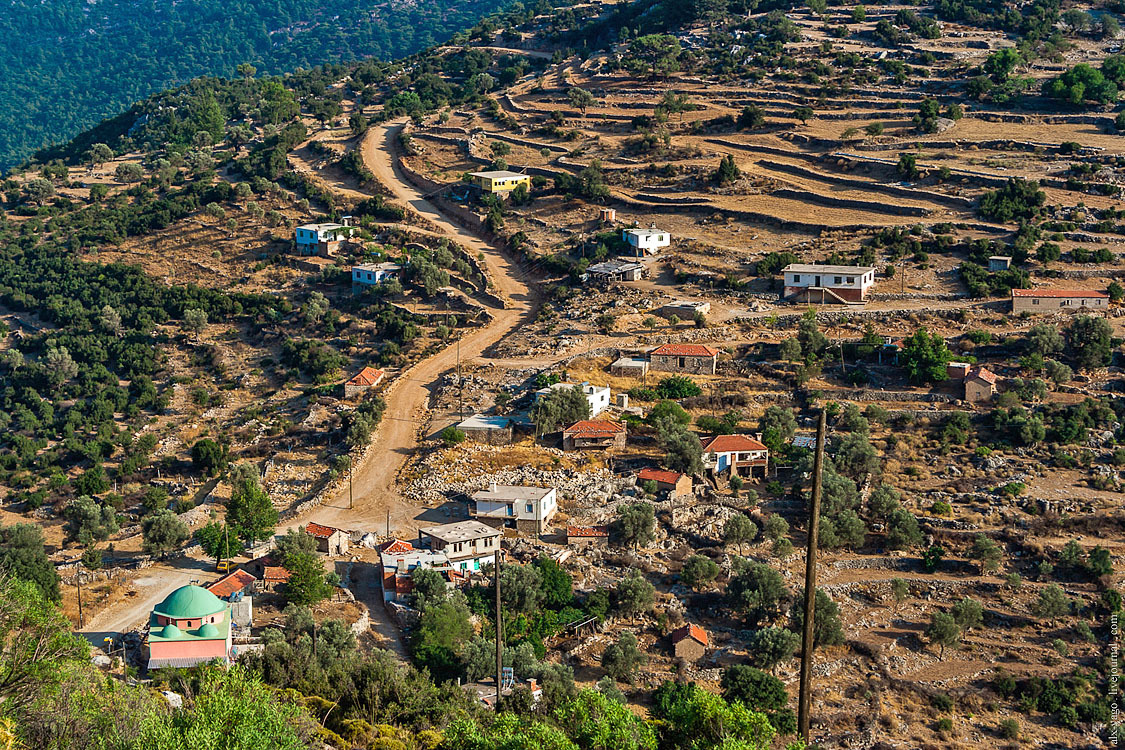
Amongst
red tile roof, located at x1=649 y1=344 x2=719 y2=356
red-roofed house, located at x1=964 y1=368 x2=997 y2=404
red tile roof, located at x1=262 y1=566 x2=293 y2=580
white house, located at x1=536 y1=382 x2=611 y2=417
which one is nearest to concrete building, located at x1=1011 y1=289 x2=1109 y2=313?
red-roofed house, located at x1=964 y1=368 x2=997 y2=404

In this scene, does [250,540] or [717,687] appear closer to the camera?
[717,687]

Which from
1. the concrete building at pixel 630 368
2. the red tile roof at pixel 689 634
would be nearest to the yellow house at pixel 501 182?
the concrete building at pixel 630 368

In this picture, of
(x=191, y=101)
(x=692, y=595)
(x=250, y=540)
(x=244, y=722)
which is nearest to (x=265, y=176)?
(x=191, y=101)

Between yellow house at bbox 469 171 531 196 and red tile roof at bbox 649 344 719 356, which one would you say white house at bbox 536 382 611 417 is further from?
yellow house at bbox 469 171 531 196

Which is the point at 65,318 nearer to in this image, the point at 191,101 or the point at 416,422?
the point at 416,422

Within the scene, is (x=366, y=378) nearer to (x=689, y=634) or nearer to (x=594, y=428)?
(x=594, y=428)

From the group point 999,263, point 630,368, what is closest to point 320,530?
point 630,368

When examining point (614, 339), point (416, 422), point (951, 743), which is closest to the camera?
point (951, 743)
